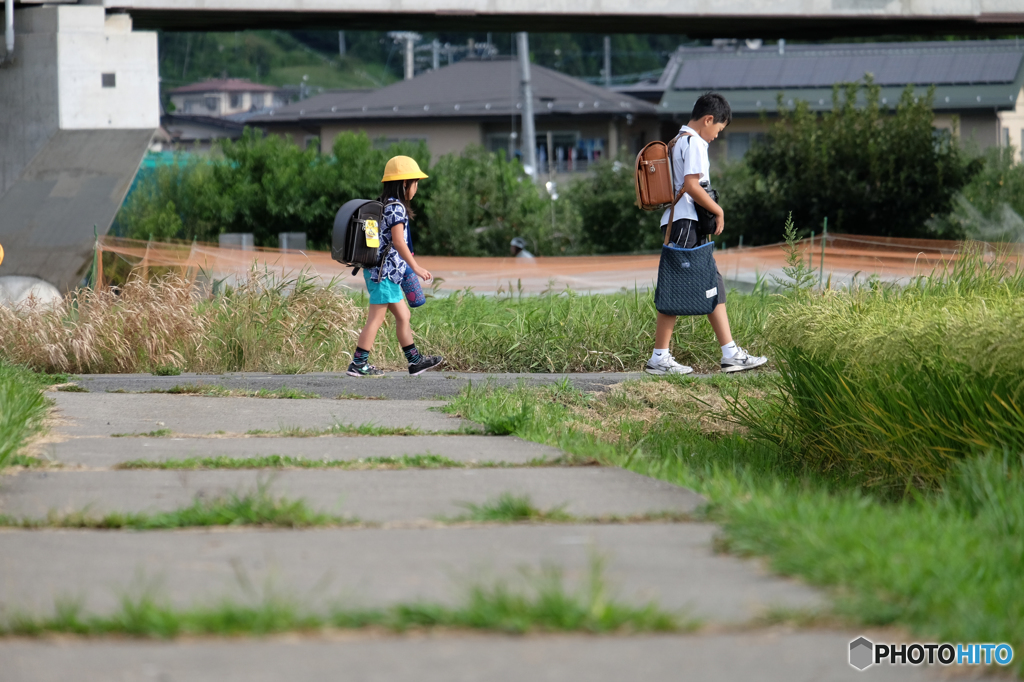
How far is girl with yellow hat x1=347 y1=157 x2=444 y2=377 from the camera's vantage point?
26.9ft

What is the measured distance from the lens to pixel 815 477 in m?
6.08

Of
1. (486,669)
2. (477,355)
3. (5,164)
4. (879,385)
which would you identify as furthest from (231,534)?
(5,164)

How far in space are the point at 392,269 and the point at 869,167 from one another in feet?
47.0

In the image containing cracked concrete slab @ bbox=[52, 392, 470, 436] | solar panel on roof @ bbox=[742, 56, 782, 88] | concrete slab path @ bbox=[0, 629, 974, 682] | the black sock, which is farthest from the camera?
solar panel on roof @ bbox=[742, 56, 782, 88]

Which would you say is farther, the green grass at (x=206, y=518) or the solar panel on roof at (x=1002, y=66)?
the solar panel on roof at (x=1002, y=66)

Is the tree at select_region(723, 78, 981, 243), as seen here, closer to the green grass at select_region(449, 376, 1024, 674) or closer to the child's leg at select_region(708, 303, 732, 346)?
the child's leg at select_region(708, 303, 732, 346)

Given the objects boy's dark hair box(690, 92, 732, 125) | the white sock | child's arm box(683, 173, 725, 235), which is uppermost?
boy's dark hair box(690, 92, 732, 125)

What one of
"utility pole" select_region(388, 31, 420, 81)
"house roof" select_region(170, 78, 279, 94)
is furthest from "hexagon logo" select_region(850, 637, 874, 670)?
"house roof" select_region(170, 78, 279, 94)

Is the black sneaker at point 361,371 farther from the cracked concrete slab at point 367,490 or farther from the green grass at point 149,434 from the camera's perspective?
the cracked concrete slab at point 367,490

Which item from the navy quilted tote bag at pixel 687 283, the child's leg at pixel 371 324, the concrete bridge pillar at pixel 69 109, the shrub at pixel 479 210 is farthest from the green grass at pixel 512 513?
the shrub at pixel 479 210

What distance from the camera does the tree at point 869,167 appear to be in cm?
2030

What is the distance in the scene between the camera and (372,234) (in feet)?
26.7

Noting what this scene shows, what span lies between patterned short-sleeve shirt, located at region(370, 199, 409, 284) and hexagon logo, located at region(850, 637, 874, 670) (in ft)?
18.8

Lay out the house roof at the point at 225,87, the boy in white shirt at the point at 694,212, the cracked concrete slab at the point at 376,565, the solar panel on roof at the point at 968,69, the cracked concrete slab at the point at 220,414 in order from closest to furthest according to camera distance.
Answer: the cracked concrete slab at the point at 376,565, the cracked concrete slab at the point at 220,414, the boy in white shirt at the point at 694,212, the solar panel on roof at the point at 968,69, the house roof at the point at 225,87
